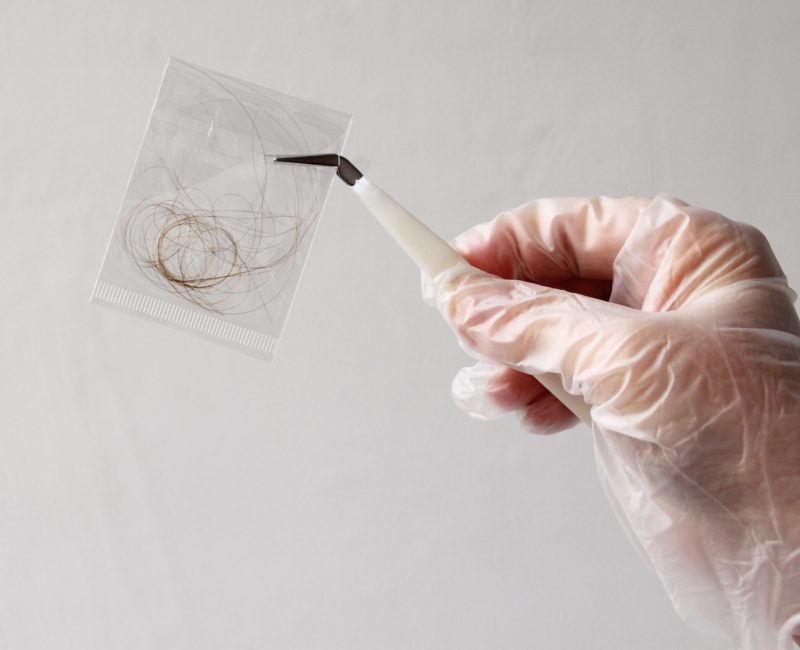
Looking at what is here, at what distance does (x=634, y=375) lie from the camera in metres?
0.91

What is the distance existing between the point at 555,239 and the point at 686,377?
31 cm

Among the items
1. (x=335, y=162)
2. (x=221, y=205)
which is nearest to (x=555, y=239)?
(x=335, y=162)

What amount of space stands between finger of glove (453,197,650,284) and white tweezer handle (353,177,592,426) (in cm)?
17

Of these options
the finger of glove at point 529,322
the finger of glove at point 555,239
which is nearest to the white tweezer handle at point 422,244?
the finger of glove at point 529,322

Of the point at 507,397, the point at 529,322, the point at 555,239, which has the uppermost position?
the point at 555,239

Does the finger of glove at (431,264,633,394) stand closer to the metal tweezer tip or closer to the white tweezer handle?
the white tweezer handle

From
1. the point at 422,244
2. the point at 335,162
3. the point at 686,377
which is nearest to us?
the point at 686,377

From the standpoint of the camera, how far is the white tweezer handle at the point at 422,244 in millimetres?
1032

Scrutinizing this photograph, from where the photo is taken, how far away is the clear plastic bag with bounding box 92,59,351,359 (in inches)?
46.5

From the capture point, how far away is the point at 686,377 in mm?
917

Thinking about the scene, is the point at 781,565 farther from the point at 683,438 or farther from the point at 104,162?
the point at 104,162

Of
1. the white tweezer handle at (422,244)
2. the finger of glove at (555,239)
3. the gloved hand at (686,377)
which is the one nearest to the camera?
the gloved hand at (686,377)

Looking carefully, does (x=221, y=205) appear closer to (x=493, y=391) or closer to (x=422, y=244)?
(x=422, y=244)

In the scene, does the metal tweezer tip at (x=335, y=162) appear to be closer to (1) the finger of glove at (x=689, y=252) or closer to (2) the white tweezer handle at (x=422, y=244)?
(2) the white tweezer handle at (x=422, y=244)
